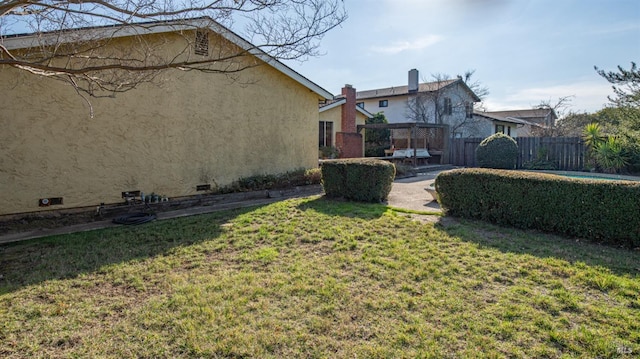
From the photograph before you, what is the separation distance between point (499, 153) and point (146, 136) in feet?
52.4

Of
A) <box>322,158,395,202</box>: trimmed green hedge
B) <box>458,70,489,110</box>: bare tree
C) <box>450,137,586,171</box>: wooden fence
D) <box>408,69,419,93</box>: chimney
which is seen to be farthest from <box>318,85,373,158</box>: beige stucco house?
<box>458,70,489,110</box>: bare tree

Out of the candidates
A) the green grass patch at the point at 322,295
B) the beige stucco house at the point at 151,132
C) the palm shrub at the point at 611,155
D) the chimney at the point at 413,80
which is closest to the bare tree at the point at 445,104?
the chimney at the point at 413,80

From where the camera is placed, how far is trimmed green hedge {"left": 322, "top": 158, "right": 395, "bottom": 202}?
858cm

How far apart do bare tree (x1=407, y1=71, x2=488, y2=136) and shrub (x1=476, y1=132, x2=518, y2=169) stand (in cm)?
902

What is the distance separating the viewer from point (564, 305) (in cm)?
342

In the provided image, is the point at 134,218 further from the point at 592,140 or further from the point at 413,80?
the point at 413,80

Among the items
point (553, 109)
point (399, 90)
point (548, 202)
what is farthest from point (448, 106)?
point (548, 202)

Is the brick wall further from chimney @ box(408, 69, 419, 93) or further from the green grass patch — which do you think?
the green grass patch

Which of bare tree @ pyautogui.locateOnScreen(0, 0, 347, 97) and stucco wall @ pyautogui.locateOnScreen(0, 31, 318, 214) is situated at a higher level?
bare tree @ pyautogui.locateOnScreen(0, 0, 347, 97)

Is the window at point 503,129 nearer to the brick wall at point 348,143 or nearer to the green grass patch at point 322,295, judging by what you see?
the brick wall at point 348,143

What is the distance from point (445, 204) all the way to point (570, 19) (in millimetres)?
5577

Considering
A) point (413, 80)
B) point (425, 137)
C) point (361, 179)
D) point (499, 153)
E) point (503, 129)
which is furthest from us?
point (503, 129)

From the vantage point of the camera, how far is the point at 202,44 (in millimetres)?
9320

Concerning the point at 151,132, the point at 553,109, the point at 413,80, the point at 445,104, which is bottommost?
the point at 151,132
